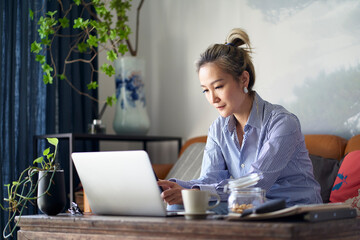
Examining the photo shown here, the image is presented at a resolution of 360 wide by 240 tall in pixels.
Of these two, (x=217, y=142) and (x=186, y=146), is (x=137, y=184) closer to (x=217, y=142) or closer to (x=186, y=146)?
(x=217, y=142)

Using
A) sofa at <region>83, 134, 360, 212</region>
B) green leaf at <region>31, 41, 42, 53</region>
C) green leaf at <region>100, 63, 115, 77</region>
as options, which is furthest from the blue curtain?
sofa at <region>83, 134, 360, 212</region>

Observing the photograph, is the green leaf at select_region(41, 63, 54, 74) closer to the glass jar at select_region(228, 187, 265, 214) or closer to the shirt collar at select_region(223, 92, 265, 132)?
the shirt collar at select_region(223, 92, 265, 132)

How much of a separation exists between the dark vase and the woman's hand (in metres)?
0.31

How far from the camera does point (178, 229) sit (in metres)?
1.23

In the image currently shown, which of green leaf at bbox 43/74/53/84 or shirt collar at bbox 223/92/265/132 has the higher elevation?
green leaf at bbox 43/74/53/84

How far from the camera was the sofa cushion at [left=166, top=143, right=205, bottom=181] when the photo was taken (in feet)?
9.02

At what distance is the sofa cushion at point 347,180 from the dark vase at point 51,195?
3.68 ft

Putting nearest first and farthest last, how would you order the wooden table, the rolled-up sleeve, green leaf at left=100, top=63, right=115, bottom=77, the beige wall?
the wooden table → the rolled-up sleeve → the beige wall → green leaf at left=100, top=63, right=115, bottom=77

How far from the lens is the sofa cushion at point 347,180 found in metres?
2.15

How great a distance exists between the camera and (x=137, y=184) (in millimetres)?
1457

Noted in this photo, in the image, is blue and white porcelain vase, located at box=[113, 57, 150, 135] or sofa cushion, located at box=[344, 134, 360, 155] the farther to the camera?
blue and white porcelain vase, located at box=[113, 57, 150, 135]

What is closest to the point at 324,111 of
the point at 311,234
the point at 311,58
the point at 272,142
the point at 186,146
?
the point at 311,58

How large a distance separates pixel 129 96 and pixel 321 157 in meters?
1.25

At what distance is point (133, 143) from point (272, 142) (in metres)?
1.95
